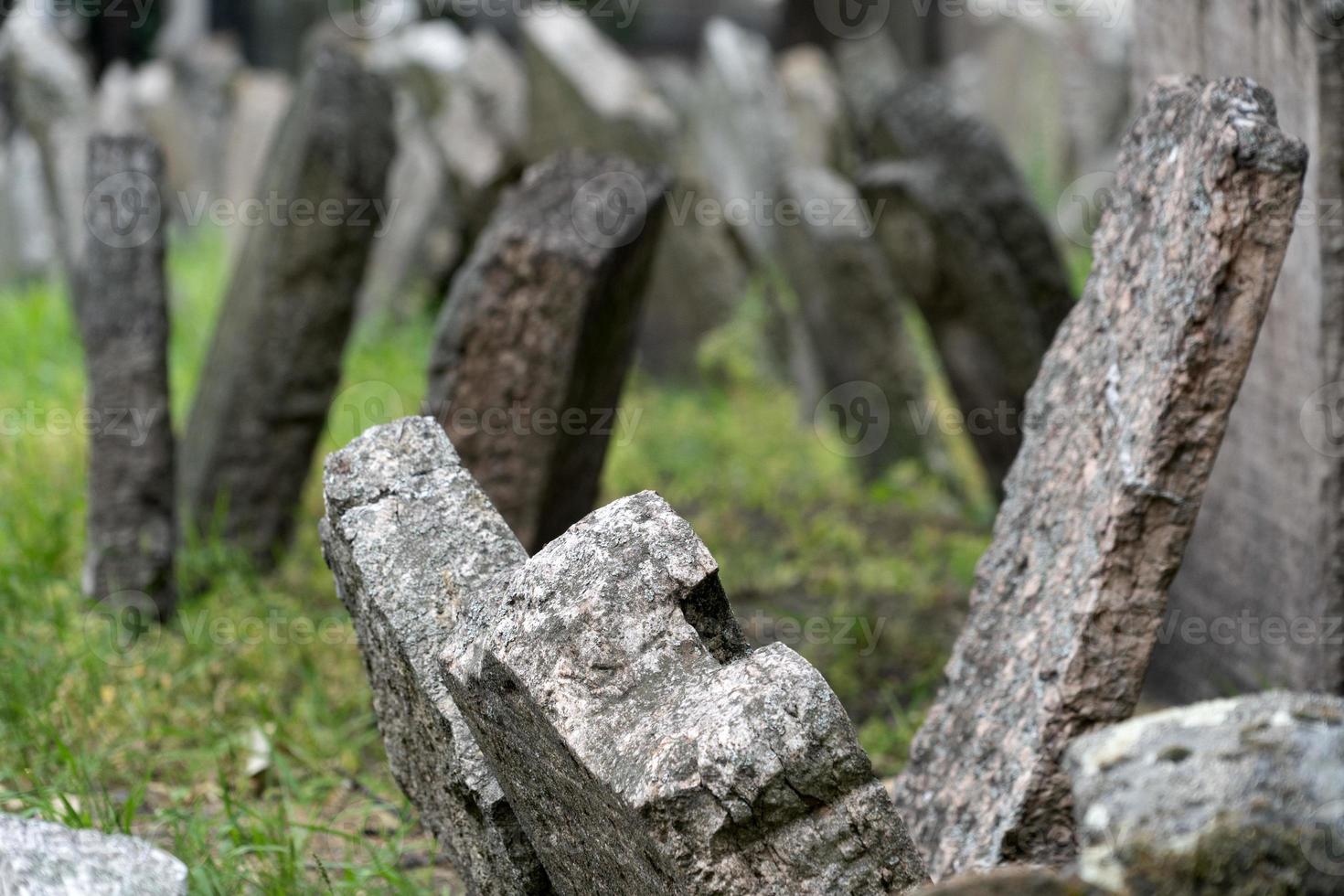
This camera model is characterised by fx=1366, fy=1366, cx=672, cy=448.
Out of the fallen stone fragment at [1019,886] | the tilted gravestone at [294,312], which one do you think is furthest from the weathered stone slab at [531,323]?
the fallen stone fragment at [1019,886]

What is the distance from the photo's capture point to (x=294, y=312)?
4.30m

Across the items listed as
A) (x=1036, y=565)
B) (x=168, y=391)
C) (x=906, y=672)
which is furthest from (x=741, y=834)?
(x=168, y=391)

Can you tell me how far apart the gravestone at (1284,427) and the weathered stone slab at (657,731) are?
6.04 ft

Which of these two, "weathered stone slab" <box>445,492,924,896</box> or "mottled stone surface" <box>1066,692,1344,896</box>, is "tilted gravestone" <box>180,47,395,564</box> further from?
"mottled stone surface" <box>1066,692,1344,896</box>

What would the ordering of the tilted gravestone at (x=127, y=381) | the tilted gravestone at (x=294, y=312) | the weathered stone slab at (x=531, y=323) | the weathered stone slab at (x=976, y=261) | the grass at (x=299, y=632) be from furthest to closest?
the weathered stone slab at (x=976, y=261) → the tilted gravestone at (x=294, y=312) → the tilted gravestone at (x=127, y=381) → the weathered stone slab at (x=531, y=323) → the grass at (x=299, y=632)

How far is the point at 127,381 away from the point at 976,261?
8.70 feet

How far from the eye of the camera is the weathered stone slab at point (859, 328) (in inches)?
229

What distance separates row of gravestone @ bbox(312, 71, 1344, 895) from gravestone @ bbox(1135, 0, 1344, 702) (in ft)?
2.16

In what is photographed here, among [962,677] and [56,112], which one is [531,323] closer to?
[962,677]

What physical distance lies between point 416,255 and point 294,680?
14.5ft

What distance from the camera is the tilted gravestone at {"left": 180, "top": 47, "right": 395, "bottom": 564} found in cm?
423

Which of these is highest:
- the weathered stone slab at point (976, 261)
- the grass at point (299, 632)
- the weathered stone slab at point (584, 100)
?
the weathered stone slab at point (584, 100)

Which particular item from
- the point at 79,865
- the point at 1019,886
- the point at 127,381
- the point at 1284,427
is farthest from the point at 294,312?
the point at 1019,886

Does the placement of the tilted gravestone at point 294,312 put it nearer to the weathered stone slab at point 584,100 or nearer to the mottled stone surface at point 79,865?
the weathered stone slab at point 584,100
